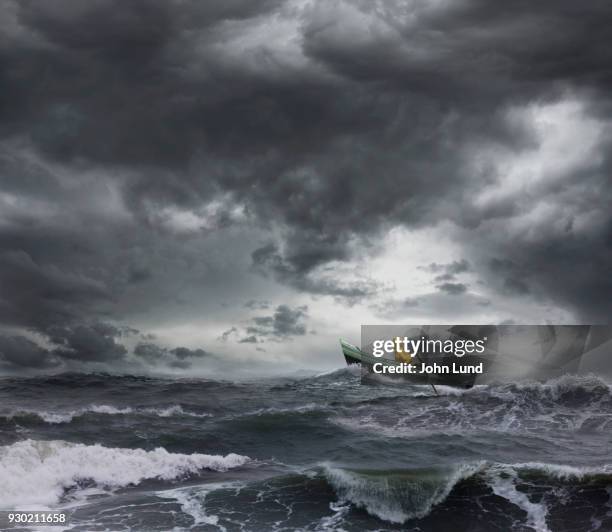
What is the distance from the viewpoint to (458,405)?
119 feet

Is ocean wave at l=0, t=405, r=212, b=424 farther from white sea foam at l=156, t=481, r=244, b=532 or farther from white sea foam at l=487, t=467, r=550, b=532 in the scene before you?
white sea foam at l=487, t=467, r=550, b=532

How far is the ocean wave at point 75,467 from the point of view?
18672 millimetres

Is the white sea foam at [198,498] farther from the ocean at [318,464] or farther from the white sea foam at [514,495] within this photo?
the white sea foam at [514,495]

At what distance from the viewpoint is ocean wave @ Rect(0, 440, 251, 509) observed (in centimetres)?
1867

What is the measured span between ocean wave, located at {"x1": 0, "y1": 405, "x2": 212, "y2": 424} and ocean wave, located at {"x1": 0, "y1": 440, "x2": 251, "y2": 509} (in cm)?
931

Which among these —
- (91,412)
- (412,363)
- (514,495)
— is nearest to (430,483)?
(514,495)

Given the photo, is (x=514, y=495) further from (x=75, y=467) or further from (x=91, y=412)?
(x=91, y=412)

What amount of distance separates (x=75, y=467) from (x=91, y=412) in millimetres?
13195

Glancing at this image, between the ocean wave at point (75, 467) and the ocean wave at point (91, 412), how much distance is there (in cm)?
931

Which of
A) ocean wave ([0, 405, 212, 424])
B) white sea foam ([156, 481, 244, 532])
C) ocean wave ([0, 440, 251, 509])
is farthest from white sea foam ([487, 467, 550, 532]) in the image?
ocean wave ([0, 405, 212, 424])

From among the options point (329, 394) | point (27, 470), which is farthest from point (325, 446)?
point (329, 394)

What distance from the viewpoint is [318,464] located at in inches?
890

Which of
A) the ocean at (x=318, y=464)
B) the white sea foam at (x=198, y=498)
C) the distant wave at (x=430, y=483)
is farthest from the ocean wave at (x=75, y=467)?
the distant wave at (x=430, y=483)

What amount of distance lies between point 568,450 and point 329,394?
24.5m
